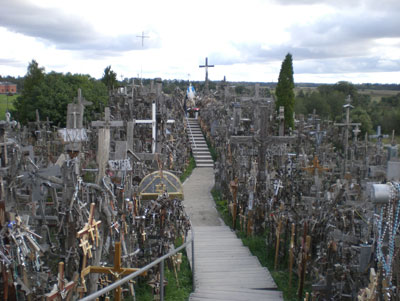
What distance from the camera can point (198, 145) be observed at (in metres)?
24.0

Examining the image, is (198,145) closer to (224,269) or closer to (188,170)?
(188,170)

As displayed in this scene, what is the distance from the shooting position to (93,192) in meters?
5.87

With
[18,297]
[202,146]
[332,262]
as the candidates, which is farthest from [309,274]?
[202,146]

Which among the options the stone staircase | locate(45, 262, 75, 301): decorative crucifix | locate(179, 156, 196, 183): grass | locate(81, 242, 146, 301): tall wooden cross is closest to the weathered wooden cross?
locate(81, 242, 146, 301): tall wooden cross

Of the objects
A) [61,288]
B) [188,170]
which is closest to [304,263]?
[61,288]

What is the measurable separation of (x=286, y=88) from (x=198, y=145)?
276 inches

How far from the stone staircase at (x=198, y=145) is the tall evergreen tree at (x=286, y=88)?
498cm

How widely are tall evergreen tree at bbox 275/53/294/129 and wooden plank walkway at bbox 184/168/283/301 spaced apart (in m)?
14.9

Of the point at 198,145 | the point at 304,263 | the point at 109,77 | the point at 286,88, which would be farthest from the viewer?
the point at 109,77

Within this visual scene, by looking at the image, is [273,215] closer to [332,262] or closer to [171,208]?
[171,208]

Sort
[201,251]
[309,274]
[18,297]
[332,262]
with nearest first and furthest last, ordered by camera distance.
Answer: [18,297] < [332,262] < [309,274] < [201,251]

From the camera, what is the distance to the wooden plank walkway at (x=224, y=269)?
23.3ft

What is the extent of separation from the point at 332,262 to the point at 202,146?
17280 millimetres

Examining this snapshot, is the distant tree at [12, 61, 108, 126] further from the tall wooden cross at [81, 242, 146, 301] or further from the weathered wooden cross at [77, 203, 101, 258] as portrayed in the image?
the tall wooden cross at [81, 242, 146, 301]
